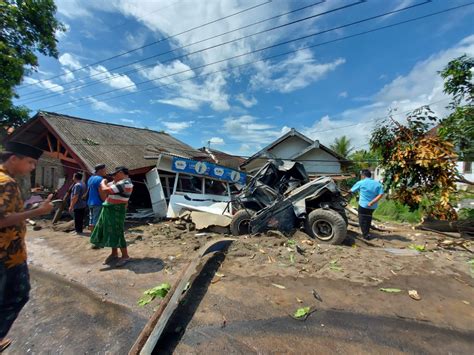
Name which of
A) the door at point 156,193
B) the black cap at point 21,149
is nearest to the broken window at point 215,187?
the door at point 156,193

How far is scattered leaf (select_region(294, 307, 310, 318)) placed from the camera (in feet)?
9.45

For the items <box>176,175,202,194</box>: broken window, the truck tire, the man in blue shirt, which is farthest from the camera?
<box>176,175,202,194</box>: broken window

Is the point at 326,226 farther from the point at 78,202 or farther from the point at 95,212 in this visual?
the point at 78,202

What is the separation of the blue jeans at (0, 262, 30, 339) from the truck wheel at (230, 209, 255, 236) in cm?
480

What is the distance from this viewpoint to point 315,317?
2.86 metres

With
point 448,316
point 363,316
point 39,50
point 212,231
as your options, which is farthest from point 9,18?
point 448,316

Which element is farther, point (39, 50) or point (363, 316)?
point (39, 50)

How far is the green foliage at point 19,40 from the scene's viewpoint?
10172 millimetres

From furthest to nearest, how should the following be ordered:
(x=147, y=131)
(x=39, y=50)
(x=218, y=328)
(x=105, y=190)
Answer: (x=147, y=131)
(x=39, y=50)
(x=105, y=190)
(x=218, y=328)

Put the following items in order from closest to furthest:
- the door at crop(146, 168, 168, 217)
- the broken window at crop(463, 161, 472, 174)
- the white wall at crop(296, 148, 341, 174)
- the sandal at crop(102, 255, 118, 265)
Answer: the sandal at crop(102, 255, 118, 265), the door at crop(146, 168, 168, 217), the broken window at crop(463, 161, 472, 174), the white wall at crop(296, 148, 341, 174)

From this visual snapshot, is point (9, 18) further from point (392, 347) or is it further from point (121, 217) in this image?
point (392, 347)

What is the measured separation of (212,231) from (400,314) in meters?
5.02

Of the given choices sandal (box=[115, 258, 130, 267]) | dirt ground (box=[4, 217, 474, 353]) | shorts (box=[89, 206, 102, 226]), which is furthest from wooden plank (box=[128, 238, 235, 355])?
shorts (box=[89, 206, 102, 226])

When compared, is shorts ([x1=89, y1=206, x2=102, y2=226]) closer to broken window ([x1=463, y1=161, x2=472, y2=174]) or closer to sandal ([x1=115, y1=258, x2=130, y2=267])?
sandal ([x1=115, y1=258, x2=130, y2=267])
